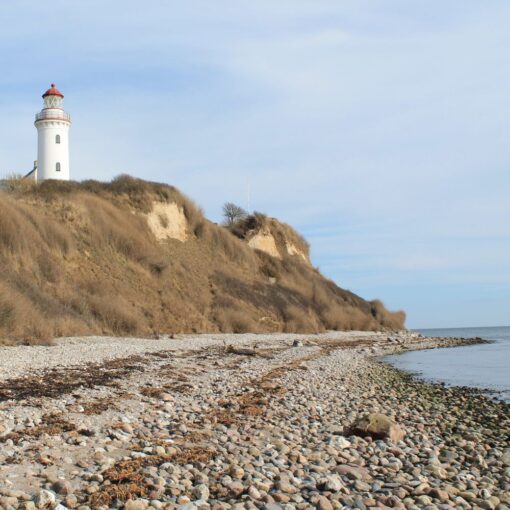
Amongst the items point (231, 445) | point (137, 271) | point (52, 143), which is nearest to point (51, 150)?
point (52, 143)

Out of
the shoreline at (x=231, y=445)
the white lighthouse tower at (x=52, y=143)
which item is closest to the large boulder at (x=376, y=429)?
the shoreline at (x=231, y=445)

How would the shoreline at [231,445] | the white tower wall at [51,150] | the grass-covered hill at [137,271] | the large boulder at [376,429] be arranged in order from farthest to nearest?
the white tower wall at [51,150]
the grass-covered hill at [137,271]
the large boulder at [376,429]
the shoreline at [231,445]

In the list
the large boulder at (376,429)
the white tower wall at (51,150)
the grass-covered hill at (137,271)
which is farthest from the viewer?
the white tower wall at (51,150)

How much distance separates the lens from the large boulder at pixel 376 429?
7535mm

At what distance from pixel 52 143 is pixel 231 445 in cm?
4313

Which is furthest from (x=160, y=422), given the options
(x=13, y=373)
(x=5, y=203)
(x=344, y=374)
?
(x=5, y=203)

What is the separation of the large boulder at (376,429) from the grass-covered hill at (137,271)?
12.8 metres

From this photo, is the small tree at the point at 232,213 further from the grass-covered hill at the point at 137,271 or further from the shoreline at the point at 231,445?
the shoreline at the point at 231,445

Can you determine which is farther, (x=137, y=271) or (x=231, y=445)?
(x=137, y=271)

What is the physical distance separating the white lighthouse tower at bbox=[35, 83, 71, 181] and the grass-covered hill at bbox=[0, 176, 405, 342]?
33.3ft

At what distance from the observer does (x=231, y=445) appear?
678 cm

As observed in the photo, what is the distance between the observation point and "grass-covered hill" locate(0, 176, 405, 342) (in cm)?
2286

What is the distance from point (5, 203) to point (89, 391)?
61.9 ft

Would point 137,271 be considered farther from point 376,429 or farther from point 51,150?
point 376,429
